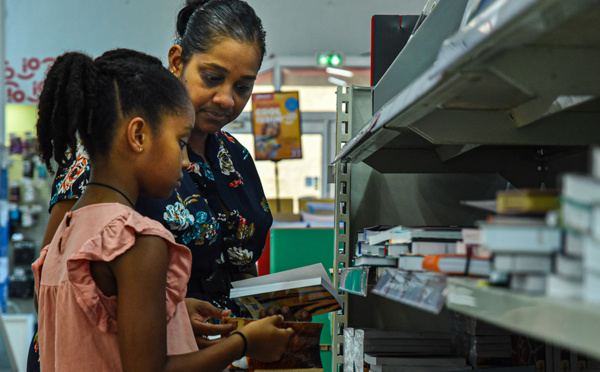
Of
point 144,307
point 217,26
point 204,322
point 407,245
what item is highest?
point 217,26

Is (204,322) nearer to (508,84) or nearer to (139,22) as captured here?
(508,84)

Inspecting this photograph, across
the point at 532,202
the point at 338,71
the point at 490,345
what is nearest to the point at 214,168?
the point at 490,345

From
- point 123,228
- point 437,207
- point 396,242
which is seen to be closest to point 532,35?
point 396,242

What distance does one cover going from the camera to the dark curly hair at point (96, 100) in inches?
55.1

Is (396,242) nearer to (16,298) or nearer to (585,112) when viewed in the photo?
(585,112)

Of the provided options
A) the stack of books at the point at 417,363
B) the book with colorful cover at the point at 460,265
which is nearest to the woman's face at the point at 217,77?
the stack of books at the point at 417,363

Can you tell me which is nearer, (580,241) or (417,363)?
→ (580,241)

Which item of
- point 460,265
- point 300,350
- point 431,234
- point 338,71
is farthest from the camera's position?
point 338,71

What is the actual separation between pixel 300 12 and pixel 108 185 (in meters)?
6.29

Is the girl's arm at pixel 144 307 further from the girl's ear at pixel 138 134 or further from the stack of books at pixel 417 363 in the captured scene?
the stack of books at pixel 417 363

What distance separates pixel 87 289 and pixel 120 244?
0.11 metres

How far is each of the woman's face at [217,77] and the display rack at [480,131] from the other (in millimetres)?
391

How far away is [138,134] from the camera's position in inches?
55.2

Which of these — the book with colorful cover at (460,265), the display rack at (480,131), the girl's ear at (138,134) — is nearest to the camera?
the display rack at (480,131)
